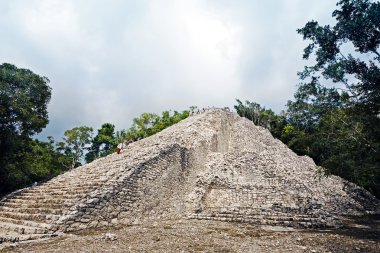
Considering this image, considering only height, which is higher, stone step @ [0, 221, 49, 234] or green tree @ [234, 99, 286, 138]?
green tree @ [234, 99, 286, 138]

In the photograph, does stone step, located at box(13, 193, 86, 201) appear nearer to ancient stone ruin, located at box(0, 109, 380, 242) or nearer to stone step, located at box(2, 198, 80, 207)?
ancient stone ruin, located at box(0, 109, 380, 242)

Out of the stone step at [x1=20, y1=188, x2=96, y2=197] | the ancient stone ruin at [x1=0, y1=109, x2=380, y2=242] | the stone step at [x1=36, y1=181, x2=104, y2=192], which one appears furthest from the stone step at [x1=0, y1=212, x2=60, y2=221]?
the stone step at [x1=36, y1=181, x2=104, y2=192]

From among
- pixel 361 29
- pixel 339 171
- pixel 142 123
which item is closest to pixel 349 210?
pixel 339 171

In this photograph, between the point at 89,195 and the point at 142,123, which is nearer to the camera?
the point at 89,195

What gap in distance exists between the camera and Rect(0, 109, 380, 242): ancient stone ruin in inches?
437

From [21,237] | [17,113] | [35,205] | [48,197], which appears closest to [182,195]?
[48,197]

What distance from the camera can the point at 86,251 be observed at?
711 cm

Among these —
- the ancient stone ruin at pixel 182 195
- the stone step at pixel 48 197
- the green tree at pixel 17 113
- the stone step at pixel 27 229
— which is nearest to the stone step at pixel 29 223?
the ancient stone ruin at pixel 182 195

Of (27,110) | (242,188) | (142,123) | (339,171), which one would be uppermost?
(142,123)

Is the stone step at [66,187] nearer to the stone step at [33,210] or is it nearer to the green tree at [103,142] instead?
the stone step at [33,210]

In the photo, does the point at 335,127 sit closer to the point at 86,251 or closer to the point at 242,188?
the point at 242,188

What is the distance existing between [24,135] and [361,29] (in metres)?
19.1

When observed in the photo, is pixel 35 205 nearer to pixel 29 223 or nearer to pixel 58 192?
pixel 58 192

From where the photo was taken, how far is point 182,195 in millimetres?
16062
